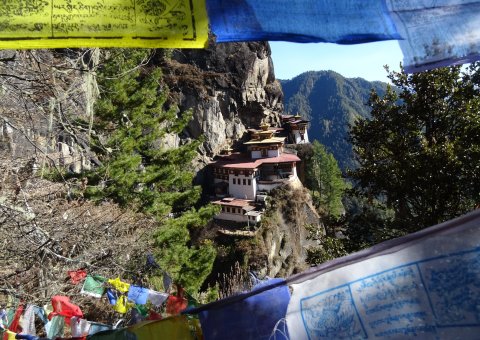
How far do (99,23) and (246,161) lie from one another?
30.3 m

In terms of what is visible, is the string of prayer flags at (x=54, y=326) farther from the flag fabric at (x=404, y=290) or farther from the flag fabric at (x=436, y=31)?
the flag fabric at (x=436, y=31)

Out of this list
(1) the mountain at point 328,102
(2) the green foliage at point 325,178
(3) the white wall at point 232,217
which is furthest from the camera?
(1) the mountain at point 328,102

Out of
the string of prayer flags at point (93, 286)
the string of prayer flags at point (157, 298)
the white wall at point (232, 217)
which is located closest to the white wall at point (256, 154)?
the white wall at point (232, 217)

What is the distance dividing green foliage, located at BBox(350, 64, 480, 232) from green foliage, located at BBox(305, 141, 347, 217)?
3034 centimetres

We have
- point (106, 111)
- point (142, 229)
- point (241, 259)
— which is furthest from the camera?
point (241, 259)

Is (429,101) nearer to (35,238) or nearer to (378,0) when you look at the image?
(378,0)

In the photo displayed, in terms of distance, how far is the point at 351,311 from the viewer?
1.47 meters

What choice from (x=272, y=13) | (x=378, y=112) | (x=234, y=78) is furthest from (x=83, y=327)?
(x=234, y=78)

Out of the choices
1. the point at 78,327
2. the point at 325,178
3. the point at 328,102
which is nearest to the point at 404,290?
the point at 78,327

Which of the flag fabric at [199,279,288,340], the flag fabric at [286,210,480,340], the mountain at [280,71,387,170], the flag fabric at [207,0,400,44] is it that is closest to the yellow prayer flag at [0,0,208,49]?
the flag fabric at [207,0,400,44]

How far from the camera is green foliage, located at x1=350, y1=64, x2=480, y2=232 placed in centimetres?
585

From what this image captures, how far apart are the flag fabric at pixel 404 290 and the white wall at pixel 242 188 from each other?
2804 cm

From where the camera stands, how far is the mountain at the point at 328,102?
335 feet

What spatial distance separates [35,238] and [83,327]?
2.01 m
